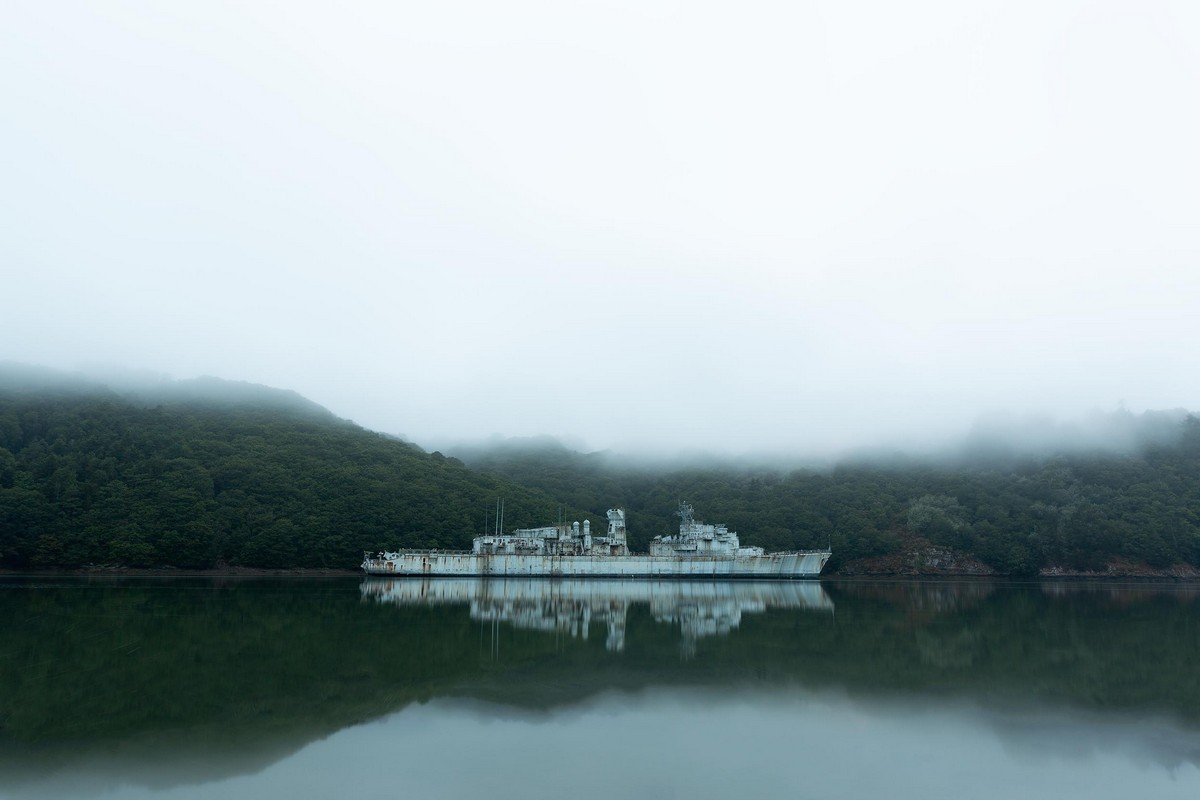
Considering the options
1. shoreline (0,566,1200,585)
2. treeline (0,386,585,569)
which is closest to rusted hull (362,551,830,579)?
→ shoreline (0,566,1200,585)

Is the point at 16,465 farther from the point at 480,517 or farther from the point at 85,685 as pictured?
the point at 85,685

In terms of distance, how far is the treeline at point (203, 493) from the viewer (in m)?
66.6

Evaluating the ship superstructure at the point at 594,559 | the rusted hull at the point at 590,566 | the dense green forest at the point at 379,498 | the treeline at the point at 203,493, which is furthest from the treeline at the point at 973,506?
the treeline at the point at 203,493

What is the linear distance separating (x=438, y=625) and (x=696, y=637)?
10.4 meters

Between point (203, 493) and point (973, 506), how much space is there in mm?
89366

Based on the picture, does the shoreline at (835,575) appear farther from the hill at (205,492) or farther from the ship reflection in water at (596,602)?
the ship reflection in water at (596,602)

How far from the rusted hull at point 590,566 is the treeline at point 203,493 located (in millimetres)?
7121

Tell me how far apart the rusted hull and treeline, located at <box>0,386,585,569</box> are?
7121 millimetres

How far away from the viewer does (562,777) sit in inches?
461

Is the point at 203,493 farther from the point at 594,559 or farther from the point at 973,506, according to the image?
the point at 973,506

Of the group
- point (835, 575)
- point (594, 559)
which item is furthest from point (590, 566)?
point (835, 575)

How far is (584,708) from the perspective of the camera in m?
16.2

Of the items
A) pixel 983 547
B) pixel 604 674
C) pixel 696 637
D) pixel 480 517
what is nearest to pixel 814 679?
pixel 604 674

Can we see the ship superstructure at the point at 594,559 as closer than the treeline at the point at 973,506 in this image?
Yes
